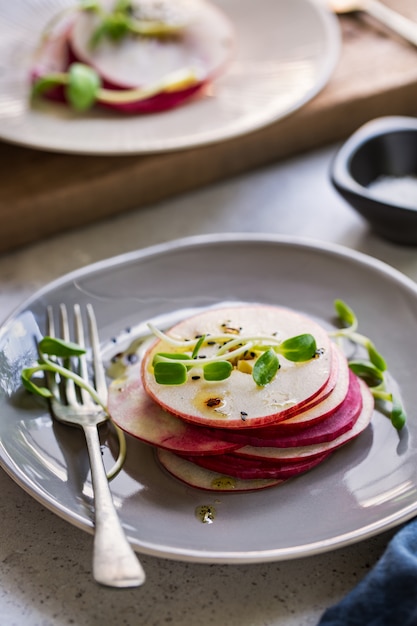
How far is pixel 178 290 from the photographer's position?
128 centimetres

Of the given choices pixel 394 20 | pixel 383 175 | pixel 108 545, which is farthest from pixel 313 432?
pixel 394 20

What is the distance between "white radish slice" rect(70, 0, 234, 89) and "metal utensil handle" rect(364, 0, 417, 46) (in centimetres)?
43

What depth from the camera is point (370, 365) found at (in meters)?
1.12

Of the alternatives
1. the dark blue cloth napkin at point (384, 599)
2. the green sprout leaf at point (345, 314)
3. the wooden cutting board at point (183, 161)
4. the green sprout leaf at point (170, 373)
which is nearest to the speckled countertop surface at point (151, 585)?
the dark blue cloth napkin at point (384, 599)

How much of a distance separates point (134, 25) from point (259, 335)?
3.02 feet

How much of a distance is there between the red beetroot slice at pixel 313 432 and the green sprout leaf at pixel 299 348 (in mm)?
66

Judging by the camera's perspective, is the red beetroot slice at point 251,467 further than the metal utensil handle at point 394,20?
No

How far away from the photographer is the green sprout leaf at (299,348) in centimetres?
101

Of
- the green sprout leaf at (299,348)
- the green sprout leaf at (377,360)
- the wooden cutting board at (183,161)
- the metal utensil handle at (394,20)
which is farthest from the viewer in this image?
the metal utensil handle at (394,20)

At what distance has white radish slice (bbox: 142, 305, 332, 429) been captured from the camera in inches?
37.4

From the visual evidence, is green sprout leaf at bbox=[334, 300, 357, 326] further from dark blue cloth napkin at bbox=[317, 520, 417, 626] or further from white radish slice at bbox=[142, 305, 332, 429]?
dark blue cloth napkin at bbox=[317, 520, 417, 626]

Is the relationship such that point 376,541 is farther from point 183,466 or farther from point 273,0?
point 273,0

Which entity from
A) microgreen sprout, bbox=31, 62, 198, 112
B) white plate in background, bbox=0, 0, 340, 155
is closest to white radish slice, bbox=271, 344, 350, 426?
white plate in background, bbox=0, 0, 340, 155

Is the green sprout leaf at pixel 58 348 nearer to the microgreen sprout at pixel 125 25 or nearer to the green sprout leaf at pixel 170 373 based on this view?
the green sprout leaf at pixel 170 373
